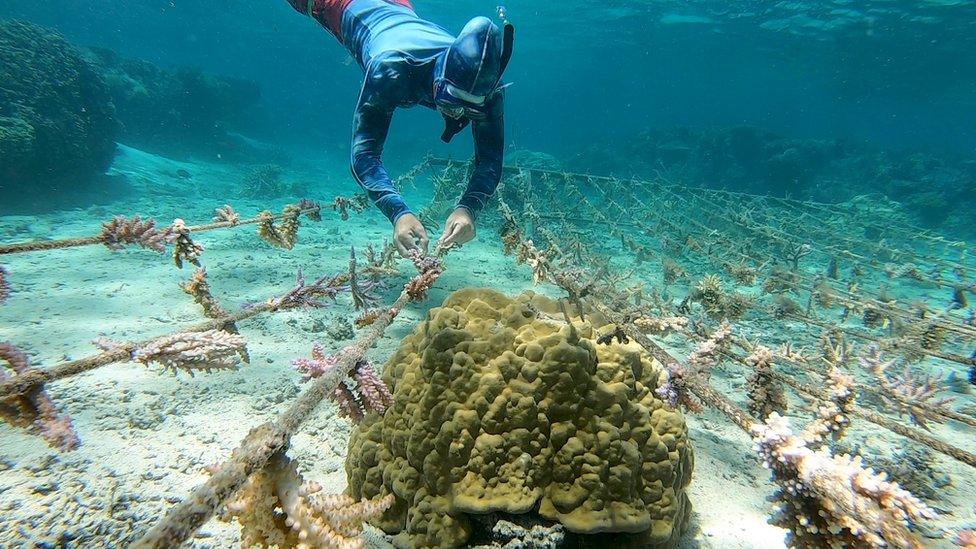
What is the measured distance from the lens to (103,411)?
9.22 ft

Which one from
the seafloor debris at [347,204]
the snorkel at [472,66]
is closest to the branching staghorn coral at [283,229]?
the seafloor debris at [347,204]

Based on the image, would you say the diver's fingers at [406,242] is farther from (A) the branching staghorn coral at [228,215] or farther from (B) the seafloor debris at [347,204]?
(B) the seafloor debris at [347,204]

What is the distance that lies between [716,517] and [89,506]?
3.53m

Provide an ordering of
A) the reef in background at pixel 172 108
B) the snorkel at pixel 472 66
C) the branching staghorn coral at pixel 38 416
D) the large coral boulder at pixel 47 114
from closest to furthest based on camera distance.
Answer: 1. the branching staghorn coral at pixel 38 416
2. the snorkel at pixel 472 66
3. the large coral boulder at pixel 47 114
4. the reef in background at pixel 172 108

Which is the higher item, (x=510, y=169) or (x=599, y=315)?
(x=510, y=169)

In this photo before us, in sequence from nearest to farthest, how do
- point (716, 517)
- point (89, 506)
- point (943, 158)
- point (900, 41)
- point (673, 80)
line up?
1. point (89, 506)
2. point (716, 517)
3. point (943, 158)
4. point (900, 41)
5. point (673, 80)

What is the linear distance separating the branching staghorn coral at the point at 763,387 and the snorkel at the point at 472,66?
302cm

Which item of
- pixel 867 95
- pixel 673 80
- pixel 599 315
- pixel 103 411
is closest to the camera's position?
pixel 103 411

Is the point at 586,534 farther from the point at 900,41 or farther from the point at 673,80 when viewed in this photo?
the point at 673,80

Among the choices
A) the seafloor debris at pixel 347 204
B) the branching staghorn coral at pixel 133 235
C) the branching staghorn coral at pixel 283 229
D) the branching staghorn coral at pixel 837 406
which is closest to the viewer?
the branching staghorn coral at pixel 837 406

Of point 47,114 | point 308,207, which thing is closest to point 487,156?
point 308,207

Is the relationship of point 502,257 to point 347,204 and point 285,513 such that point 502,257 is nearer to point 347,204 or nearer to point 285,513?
point 347,204

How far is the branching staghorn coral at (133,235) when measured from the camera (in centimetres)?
231

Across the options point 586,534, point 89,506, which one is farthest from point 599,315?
point 89,506
